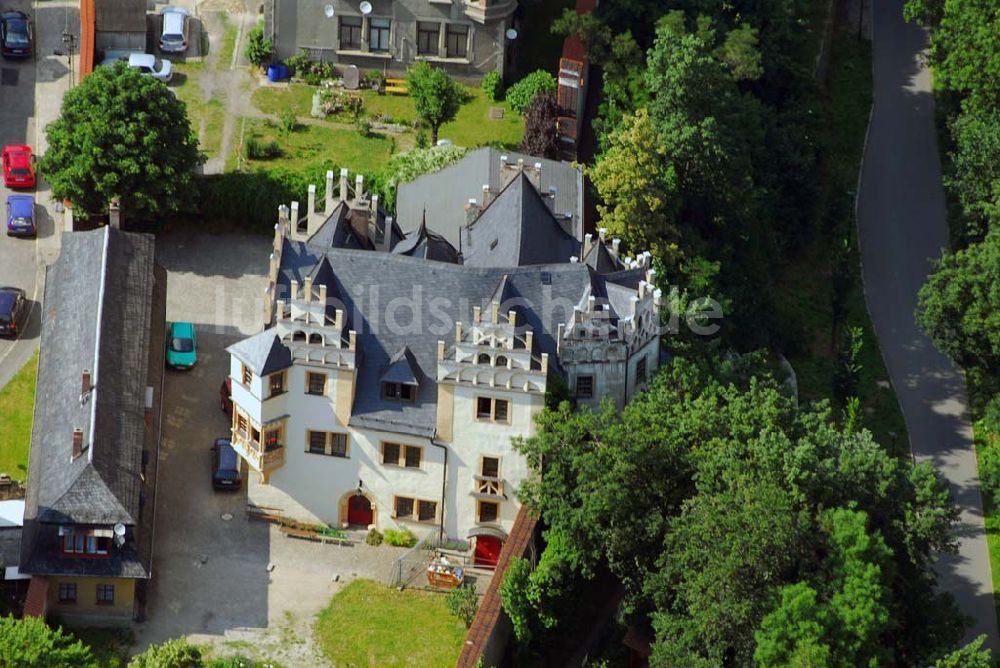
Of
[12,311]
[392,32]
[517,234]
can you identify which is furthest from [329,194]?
[392,32]

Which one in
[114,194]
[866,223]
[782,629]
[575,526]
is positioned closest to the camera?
[782,629]

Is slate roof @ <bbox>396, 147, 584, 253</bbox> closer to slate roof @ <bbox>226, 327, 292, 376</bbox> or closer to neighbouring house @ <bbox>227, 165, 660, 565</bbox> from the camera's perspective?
neighbouring house @ <bbox>227, 165, 660, 565</bbox>

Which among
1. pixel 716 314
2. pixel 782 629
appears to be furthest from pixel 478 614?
pixel 716 314

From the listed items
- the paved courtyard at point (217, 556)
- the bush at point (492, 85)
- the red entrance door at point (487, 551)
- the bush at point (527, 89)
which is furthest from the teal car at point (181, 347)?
the bush at point (492, 85)

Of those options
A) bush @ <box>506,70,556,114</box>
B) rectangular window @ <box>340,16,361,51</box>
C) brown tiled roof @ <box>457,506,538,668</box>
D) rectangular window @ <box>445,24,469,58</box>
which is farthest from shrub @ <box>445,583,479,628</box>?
rectangular window @ <box>340,16,361,51</box>

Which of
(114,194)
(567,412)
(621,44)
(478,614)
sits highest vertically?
(621,44)

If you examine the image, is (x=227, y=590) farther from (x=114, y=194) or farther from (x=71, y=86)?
(x=71, y=86)
